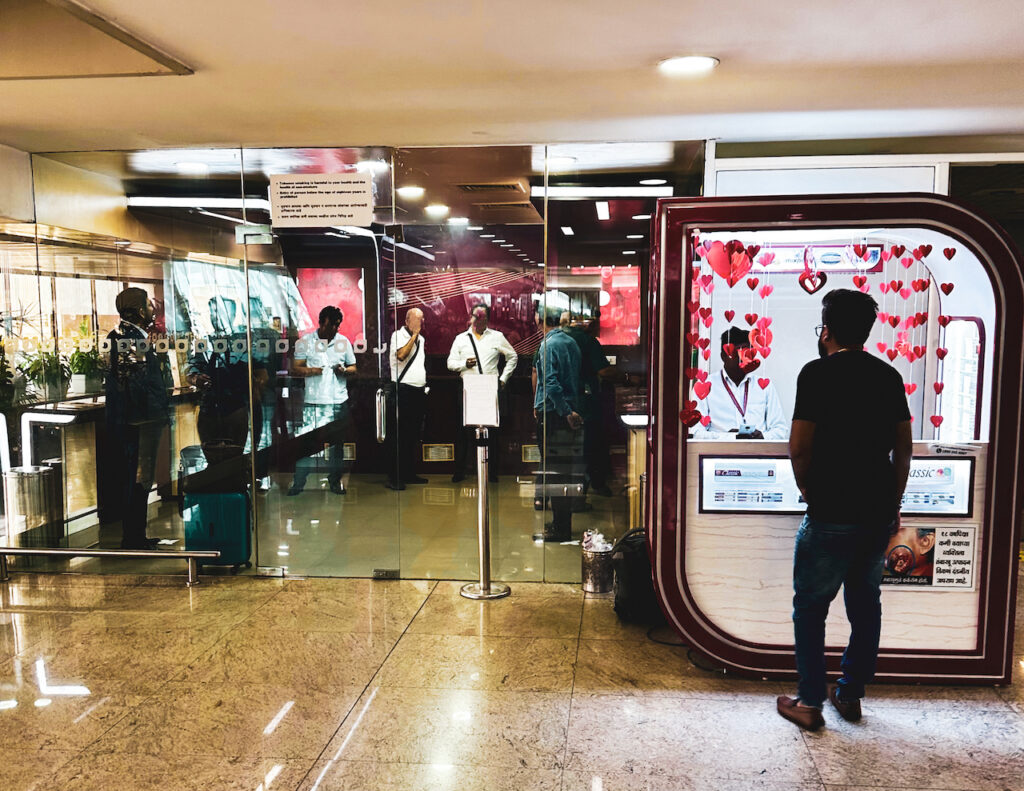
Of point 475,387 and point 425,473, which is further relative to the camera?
point 425,473

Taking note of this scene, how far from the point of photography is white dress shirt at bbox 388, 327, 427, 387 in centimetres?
494

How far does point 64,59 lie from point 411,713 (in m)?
2.79

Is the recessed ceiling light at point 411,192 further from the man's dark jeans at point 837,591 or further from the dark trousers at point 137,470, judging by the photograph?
the man's dark jeans at point 837,591

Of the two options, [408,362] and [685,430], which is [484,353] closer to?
[408,362]

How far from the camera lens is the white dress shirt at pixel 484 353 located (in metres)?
4.86

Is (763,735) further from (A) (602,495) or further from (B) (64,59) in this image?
(B) (64,59)

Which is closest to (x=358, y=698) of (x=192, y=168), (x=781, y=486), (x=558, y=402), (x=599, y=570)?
(x=599, y=570)

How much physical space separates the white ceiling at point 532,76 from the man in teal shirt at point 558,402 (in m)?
1.13

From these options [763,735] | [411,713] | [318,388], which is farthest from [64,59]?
[763,735]

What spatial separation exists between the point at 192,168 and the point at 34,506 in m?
2.35

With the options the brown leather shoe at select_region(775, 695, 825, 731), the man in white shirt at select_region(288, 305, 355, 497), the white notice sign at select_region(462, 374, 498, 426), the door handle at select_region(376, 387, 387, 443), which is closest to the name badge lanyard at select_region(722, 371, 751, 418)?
the brown leather shoe at select_region(775, 695, 825, 731)

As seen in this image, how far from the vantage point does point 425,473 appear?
200 inches

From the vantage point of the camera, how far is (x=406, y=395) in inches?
196

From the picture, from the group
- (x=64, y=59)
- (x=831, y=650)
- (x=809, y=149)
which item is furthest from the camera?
(x=809, y=149)
